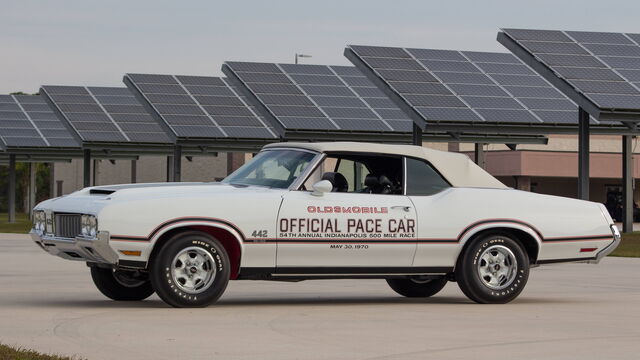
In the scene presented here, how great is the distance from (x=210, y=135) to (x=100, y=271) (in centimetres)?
2839

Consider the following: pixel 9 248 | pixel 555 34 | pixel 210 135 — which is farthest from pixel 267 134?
pixel 9 248

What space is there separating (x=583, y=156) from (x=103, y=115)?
22342 millimetres

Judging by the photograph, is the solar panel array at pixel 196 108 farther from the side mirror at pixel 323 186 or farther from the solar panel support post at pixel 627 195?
the side mirror at pixel 323 186

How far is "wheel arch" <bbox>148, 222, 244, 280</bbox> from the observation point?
1220 cm

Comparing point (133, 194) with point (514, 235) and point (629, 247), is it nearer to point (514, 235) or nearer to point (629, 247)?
point (514, 235)

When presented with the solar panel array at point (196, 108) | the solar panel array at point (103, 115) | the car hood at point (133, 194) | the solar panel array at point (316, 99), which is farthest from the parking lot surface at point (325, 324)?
the solar panel array at point (103, 115)

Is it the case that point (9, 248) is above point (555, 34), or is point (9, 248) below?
below

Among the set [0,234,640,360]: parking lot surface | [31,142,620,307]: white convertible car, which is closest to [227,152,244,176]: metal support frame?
[0,234,640,360]: parking lot surface

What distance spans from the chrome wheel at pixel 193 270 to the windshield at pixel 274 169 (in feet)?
3.71

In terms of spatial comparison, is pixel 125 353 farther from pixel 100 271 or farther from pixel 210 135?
pixel 210 135

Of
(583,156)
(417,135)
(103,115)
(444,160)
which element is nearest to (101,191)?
(444,160)

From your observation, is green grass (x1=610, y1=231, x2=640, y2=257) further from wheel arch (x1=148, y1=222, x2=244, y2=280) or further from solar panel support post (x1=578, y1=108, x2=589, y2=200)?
wheel arch (x1=148, y1=222, x2=244, y2=280)

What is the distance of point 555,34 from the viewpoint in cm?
3262

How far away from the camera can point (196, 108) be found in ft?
140
